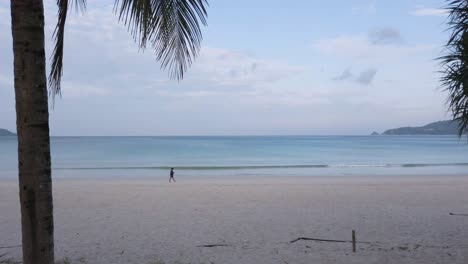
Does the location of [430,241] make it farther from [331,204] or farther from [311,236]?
[331,204]

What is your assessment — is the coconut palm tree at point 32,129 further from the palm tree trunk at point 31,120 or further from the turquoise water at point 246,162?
the turquoise water at point 246,162

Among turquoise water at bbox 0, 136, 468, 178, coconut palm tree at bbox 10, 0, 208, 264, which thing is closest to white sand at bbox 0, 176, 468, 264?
turquoise water at bbox 0, 136, 468, 178

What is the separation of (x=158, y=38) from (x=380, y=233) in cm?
685

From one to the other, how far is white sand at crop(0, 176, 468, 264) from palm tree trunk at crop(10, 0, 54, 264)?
4204mm

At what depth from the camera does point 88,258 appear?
23.0ft

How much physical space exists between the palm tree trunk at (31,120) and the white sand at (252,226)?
13.8ft

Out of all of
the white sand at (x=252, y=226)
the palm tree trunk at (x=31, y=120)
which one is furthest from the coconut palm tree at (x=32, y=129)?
the white sand at (x=252, y=226)

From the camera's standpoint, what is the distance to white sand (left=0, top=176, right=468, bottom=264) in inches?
281

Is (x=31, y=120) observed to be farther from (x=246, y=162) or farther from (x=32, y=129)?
(x=246, y=162)

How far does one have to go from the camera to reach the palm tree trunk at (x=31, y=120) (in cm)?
265

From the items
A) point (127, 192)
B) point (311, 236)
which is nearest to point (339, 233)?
→ point (311, 236)

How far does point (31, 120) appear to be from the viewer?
8.65ft

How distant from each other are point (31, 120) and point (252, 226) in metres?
7.55

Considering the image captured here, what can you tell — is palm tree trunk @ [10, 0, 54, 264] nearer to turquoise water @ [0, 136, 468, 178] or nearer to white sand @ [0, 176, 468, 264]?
white sand @ [0, 176, 468, 264]
